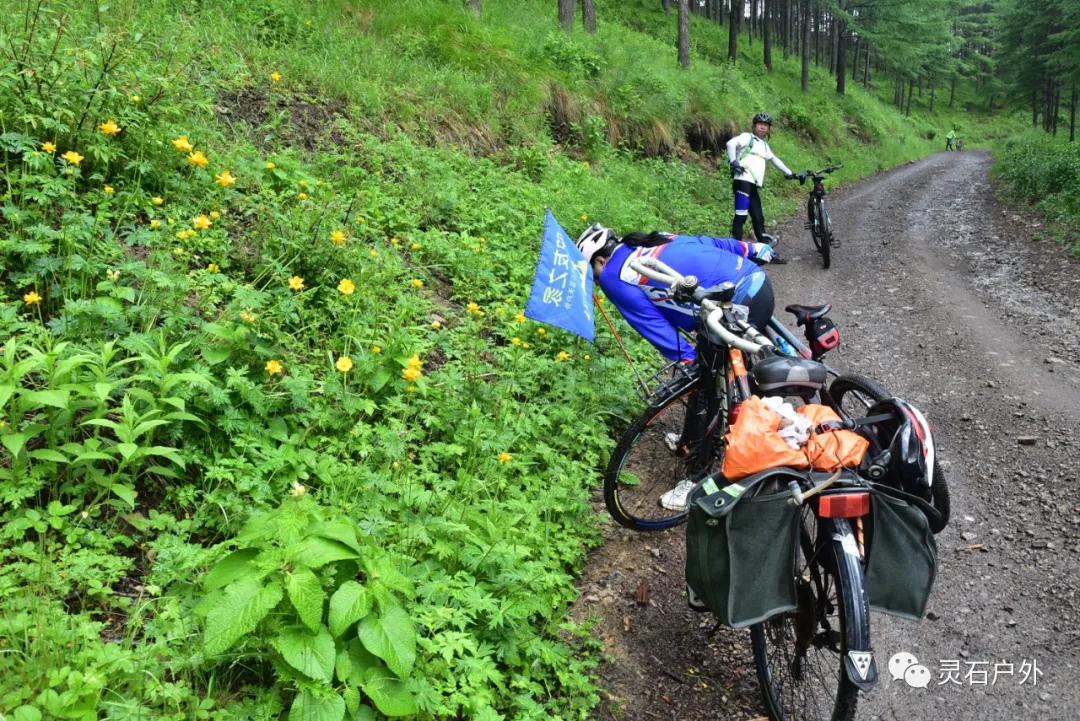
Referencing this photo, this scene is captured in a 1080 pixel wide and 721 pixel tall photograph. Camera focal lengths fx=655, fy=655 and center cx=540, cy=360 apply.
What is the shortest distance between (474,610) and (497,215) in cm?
525

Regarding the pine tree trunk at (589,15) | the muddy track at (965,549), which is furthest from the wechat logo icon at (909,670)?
the pine tree trunk at (589,15)

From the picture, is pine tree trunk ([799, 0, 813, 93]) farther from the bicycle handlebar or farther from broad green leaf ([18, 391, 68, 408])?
broad green leaf ([18, 391, 68, 408])

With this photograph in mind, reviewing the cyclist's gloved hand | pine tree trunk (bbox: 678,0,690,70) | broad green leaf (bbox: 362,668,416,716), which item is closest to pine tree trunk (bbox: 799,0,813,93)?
pine tree trunk (bbox: 678,0,690,70)

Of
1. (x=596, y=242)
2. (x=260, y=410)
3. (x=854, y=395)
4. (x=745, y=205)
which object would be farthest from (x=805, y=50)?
(x=260, y=410)

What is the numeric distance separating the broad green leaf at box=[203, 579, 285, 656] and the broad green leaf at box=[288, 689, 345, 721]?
0.30 metres

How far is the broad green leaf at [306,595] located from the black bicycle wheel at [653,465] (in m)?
A: 2.13

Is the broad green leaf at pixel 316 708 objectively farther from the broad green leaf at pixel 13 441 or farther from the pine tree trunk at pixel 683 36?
the pine tree trunk at pixel 683 36

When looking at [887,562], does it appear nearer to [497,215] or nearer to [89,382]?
[89,382]

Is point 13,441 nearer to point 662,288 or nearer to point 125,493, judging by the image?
point 125,493

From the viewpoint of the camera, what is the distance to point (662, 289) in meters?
4.00

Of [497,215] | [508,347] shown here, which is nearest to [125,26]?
[497,215]

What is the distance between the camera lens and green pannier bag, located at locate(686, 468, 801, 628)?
94.5 inches

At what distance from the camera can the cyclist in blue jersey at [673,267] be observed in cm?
413

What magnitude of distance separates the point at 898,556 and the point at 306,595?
214 cm
